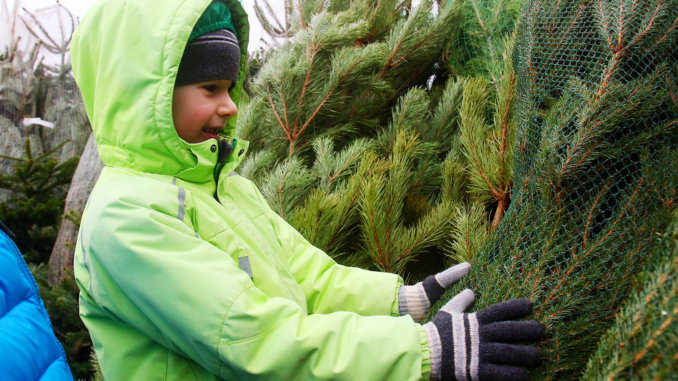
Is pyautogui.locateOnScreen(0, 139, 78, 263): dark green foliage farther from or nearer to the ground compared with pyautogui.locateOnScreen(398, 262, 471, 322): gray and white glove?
nearer to the ground

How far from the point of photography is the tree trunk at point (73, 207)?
4.18m

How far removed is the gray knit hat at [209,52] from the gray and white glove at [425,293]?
834 millimetres

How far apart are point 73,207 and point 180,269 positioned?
378 centimetres

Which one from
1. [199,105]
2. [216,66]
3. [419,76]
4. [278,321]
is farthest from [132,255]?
[419,76]

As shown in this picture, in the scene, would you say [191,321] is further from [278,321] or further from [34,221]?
[34,221]

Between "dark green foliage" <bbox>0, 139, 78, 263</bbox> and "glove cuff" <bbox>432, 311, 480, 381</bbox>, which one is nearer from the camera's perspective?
"glove cuff" <bbox>432, 311, 480, 381</bbox>

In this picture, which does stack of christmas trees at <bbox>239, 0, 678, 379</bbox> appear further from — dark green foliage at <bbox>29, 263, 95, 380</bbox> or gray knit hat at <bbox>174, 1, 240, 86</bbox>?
dark green foliage at <bbox>29, 263, 95, 380</bbox>

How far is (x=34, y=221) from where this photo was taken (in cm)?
456

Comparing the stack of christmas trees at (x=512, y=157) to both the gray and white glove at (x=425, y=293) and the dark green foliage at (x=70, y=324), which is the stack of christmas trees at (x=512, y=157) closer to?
the gray and white glove at (x=425, y=293)

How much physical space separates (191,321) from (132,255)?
20 centimetres

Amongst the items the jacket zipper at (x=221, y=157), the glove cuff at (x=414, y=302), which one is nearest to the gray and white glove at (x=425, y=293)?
the glove cuff at (x=414, y=302)

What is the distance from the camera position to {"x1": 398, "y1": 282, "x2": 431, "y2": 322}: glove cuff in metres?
1.48

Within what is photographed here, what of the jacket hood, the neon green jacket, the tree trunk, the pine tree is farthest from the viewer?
the tree trunk

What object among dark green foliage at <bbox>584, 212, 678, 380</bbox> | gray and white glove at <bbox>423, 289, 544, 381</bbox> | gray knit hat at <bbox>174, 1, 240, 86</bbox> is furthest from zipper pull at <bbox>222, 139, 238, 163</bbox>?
dark green foliage at <bbox>584, 212, 678, 380</bbox>
